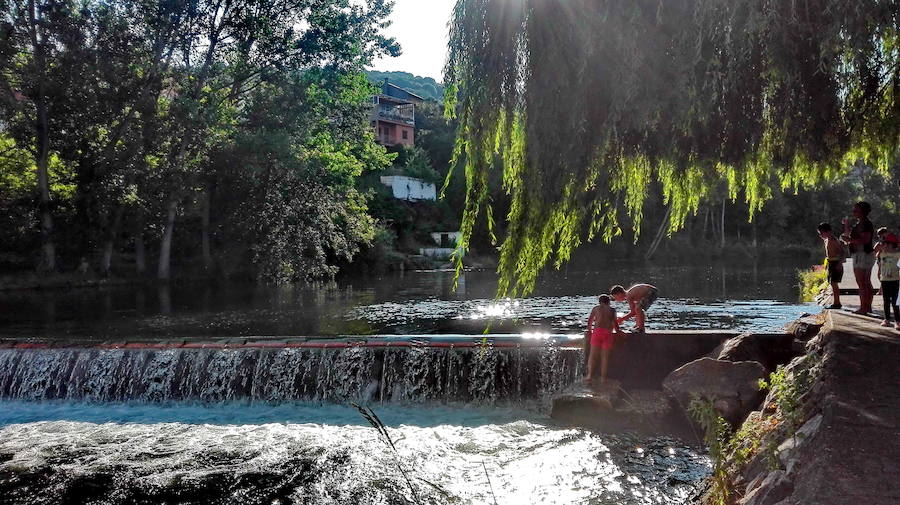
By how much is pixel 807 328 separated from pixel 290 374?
803cm

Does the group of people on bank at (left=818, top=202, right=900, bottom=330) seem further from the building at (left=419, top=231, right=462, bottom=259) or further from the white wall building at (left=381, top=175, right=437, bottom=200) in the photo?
the white wall building at (left=381, top=175, right=437, bottom=200)

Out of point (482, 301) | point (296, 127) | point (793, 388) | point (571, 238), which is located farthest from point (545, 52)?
point (296, 127)

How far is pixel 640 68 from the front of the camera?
20.5ft

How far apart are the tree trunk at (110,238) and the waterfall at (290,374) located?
18212mm

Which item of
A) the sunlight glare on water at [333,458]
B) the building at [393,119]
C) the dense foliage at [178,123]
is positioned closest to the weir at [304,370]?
the sunlight glare on water at [333,458]

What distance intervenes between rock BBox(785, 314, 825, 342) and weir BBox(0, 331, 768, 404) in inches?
123

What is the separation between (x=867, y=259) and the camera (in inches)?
337

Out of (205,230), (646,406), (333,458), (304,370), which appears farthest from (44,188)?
(646,406)

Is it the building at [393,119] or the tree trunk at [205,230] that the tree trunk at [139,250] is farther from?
the building at [393,119]

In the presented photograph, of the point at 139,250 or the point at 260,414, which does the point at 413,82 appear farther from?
the point at 260,414

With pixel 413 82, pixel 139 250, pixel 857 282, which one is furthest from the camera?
pixel 413 82

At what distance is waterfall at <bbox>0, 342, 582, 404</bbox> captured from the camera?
10609 millimetres

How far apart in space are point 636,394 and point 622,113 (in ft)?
15.3

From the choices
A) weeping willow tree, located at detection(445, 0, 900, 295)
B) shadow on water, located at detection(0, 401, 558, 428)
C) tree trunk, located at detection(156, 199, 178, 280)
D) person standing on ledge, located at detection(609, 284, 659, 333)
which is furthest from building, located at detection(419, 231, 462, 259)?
weeping willow tree, located at detection(445, 0, 900, 295)
